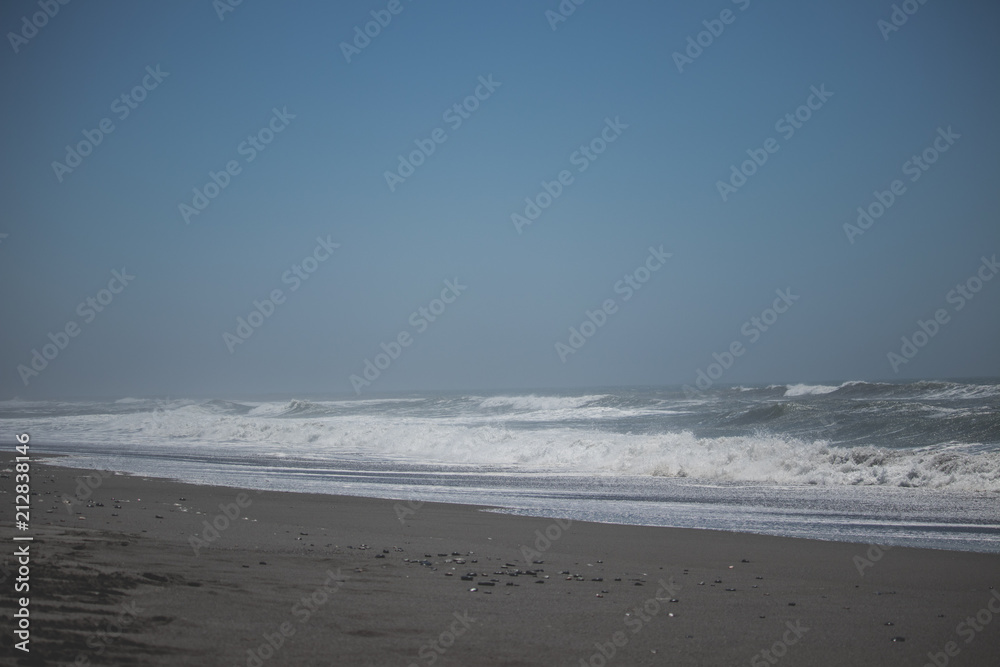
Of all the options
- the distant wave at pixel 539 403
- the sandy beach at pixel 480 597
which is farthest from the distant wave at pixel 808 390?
the sandy beach at pixel 480 597

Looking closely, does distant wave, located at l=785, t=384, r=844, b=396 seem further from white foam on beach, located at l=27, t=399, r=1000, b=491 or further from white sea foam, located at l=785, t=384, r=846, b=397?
white foam on beach, located at l=27, t=399, r=1000, b=491

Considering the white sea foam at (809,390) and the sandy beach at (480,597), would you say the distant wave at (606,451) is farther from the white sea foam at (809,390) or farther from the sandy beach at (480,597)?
the white sea foam at (809,390)

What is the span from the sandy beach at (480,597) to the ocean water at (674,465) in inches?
75.3

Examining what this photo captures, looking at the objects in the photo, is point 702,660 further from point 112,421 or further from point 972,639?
point 112,421

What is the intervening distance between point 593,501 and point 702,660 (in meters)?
7.73

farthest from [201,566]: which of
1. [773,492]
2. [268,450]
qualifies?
[268,450]

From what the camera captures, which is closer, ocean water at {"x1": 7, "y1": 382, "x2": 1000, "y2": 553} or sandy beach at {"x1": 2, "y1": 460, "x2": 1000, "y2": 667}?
sandy beach at {"x1": 2, "y1": 460, "x2": 1000, "y2": 667}

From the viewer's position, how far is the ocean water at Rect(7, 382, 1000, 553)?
10242mm

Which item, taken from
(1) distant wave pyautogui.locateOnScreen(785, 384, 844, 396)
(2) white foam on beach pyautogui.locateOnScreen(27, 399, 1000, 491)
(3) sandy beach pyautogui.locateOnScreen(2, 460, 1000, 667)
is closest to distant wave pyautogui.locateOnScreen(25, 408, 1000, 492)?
(2) white foam on beach pyautogui.locateOnScreen(27, 399, 1000, 491)

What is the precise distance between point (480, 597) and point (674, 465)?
11.2 metres

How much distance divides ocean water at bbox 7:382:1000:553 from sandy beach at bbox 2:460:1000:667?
191cm

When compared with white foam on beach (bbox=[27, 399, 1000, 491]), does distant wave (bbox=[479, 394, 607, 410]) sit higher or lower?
higher

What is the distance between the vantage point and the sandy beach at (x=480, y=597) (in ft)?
12.9

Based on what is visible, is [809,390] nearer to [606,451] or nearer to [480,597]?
[606,451]
